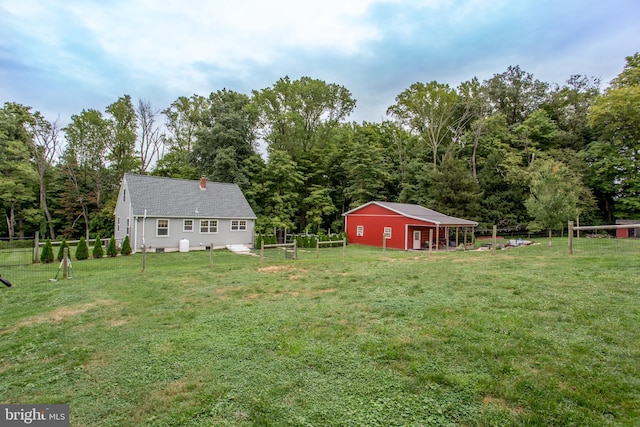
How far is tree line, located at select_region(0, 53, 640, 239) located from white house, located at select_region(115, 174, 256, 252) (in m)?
3.74

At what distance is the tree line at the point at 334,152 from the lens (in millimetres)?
25672

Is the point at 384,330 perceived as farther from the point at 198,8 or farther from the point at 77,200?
the point at 77,200

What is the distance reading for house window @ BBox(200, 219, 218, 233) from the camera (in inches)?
807

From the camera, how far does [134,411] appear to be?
9.49 feet

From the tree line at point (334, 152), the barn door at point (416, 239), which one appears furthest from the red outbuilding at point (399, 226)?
the tree line at point (334, 152)

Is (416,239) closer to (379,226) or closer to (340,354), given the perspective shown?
(379,226)

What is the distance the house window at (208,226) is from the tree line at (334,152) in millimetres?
4860

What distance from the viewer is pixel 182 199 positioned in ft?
68.0

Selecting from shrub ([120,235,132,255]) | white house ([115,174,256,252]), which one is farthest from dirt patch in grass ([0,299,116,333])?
white house ([115,174,256,252])

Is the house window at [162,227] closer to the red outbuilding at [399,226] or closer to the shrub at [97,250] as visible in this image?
the shrub at [97,250]

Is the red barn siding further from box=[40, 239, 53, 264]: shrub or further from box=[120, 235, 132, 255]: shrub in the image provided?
box=[40, 239, 53, 264]: shrub

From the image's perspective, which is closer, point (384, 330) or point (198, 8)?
point (384, 330)

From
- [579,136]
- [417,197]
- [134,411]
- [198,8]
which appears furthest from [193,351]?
[579,136]

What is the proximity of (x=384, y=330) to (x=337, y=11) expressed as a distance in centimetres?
1271
